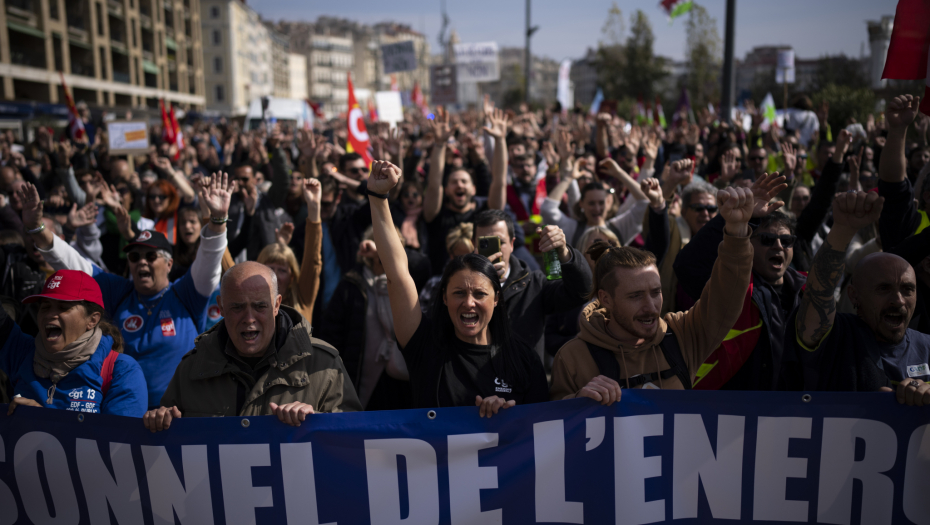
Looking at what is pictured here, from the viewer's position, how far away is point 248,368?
112 inches

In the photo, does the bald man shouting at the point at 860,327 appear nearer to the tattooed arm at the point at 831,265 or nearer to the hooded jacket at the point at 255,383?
the tattooed arm at the point at 831,265

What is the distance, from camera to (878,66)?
28.6 metres

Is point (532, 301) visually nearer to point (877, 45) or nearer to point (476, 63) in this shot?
point (476, 63)

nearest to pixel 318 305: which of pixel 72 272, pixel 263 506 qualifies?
pixel 72 272

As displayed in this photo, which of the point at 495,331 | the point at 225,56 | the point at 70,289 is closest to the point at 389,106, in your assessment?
the point at 70,289

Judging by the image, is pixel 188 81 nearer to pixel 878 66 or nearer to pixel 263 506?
pixel 878 66

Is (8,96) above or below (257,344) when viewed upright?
above

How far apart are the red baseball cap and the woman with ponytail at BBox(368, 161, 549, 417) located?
4.51ft

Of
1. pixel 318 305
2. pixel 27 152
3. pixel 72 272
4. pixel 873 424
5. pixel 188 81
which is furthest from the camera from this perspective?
pixel 188 81

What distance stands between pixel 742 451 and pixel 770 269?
1029 millimetres

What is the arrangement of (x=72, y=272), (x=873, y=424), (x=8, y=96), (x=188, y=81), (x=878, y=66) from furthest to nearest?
(x=188, y=81), (x=8, y=96), (x=878, y=66), (x=72, y=272), (x=873, y=424)

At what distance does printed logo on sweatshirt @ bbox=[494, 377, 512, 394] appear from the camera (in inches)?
113

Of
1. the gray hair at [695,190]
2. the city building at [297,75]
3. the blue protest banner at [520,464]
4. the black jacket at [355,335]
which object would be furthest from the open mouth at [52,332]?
the city building at [297,75]

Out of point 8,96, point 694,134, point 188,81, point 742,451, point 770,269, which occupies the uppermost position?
point 188,81
